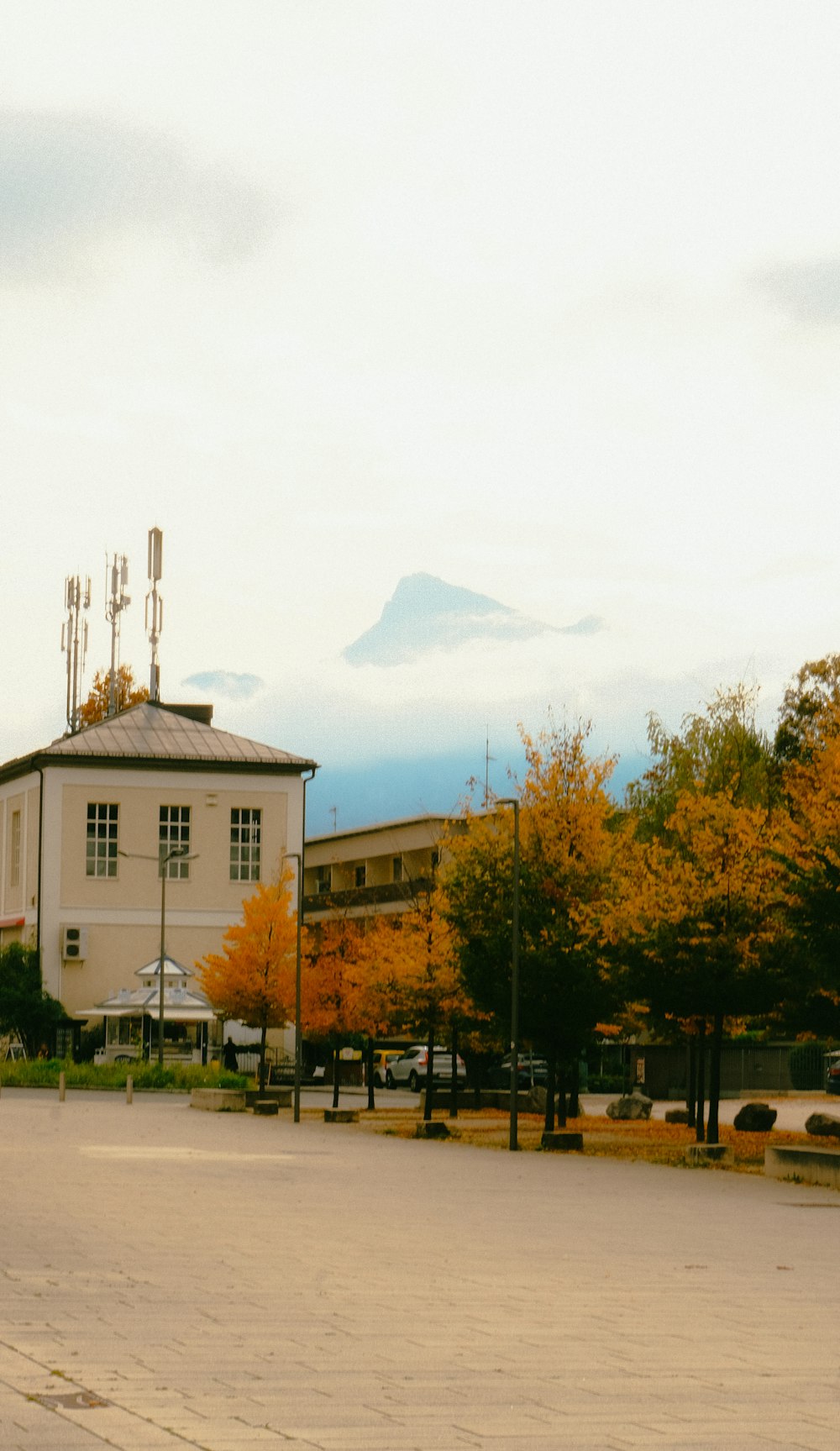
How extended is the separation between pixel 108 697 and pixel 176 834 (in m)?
11.0

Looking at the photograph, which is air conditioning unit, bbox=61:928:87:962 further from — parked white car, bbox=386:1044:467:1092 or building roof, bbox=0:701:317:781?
parked white car, bbox=386:1044:467:1092

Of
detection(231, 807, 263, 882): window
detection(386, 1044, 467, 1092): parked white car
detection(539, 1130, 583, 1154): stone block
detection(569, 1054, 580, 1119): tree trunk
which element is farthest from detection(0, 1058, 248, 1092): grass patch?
detection(539, 1130, 583, 1154): stone block

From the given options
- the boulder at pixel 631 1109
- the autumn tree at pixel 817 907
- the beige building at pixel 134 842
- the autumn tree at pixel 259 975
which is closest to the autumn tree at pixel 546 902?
the autumn tree at pixel 817 907

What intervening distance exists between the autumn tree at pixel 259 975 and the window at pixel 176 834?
14202 mm

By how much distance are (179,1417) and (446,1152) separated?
75.8ft

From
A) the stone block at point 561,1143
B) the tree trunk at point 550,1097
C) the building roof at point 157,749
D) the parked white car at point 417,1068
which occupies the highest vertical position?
the building roof at point 157,749

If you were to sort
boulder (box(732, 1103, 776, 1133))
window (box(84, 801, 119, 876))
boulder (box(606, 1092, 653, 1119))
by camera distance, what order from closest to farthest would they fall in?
boulder (box(732, 1103, 776, 1133))
boulder (box(606, 1092, 653, 1119))
window (box(84, 801, 119, 876))

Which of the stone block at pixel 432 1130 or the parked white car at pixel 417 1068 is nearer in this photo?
the stone block at pixel 432 1130

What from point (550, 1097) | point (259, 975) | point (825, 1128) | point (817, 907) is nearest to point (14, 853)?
point (259, 975)

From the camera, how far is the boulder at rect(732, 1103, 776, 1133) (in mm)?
40250

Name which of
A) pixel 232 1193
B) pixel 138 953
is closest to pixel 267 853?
pixel 138 953

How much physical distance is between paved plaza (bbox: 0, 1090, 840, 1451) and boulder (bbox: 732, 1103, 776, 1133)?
1683cm

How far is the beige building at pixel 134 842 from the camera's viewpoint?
66.1m

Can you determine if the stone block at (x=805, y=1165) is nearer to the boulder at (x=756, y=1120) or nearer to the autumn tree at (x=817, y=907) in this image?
the autumn tree at (x=817, y=907)
